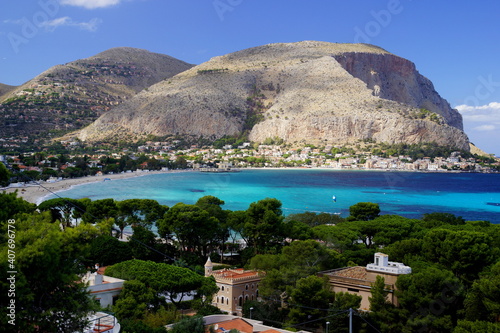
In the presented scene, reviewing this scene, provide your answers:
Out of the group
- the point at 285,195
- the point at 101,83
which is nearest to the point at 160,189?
the point at 285,195

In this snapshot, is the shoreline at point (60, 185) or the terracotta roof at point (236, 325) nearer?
the terracotta roof at point (236, 325)

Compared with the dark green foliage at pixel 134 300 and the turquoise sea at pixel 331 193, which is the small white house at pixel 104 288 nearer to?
the dark green foliage at pixel 134 300

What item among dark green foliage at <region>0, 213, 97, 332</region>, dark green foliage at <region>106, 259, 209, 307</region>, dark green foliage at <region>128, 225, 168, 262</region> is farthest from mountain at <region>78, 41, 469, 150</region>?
dark green foliage at <region>0, 213, 97, 332</region>

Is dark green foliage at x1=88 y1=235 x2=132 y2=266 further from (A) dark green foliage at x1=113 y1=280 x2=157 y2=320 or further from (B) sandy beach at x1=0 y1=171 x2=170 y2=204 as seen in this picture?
(B) sandy beach at x1=0 y1=171 x2=170 y2=204

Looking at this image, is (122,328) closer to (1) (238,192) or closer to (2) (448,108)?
(1) (238,192)

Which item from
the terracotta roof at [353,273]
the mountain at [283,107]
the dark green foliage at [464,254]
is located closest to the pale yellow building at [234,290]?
the terracotta roof at [353,273]

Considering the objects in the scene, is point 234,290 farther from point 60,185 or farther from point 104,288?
point 60,185
